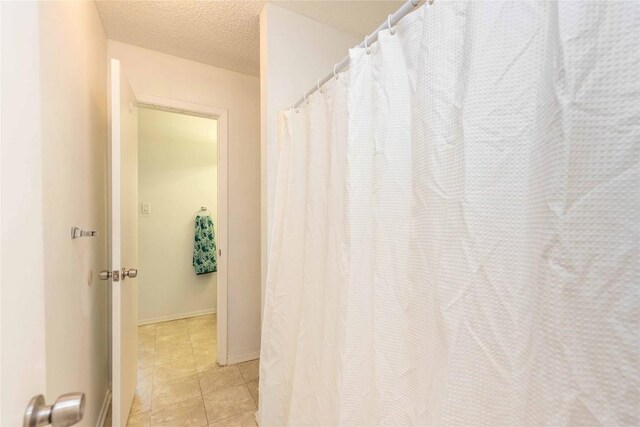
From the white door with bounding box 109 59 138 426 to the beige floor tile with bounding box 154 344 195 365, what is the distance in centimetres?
51

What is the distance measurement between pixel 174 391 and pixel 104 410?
1.17 ft

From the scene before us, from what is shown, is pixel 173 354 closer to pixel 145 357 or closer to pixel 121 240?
pixel 145 357

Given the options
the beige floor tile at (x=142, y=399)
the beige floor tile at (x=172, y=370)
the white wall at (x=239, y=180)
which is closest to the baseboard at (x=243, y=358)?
the white wall at (x=239, y=180)

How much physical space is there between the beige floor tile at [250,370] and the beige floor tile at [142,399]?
584 mm

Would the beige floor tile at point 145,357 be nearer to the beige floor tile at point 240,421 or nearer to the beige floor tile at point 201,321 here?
the beige floor tile at point 201,321

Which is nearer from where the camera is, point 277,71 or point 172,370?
point 277,71

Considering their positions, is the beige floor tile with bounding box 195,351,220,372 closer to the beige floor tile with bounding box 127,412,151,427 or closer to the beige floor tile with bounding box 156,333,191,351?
the beige floor tile with bounding box 156,333,191,351

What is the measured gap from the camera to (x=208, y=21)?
1597 mm

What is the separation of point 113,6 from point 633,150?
2.19 metres

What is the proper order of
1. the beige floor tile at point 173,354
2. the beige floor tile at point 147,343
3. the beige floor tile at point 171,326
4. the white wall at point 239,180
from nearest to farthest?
1. the white wall at point 239,180
2. the beige floor tile at point 173,354
3. the beige floor tile at point 147,343
4. the beige floor tile at point 171,326

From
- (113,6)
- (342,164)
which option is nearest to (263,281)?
(342,164)

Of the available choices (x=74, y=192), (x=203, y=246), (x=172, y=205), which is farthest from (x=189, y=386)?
(x=172, y=205)

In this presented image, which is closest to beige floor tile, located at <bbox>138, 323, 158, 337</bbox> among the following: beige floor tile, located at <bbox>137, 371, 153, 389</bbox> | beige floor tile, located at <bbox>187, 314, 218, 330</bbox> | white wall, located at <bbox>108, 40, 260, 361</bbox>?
beige floor tile, located at <bbox>187, 314, 218, 330</bbox>

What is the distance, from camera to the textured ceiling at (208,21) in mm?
1489
